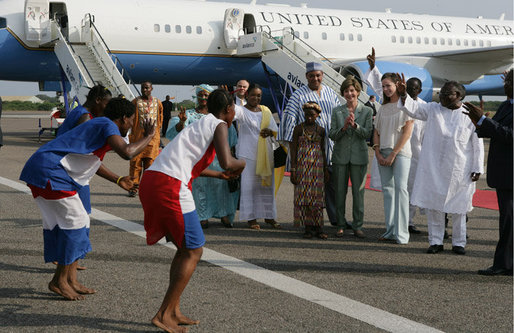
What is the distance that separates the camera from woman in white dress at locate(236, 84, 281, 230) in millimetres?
8070

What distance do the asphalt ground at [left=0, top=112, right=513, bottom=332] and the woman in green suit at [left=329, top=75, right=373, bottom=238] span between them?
0.37 metres

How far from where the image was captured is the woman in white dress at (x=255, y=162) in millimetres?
8070

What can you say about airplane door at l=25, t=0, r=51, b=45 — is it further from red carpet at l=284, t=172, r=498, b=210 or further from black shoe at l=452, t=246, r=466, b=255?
black shoe at l=452, t=246, r=466, b=255

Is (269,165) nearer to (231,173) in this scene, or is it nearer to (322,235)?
(322,235)

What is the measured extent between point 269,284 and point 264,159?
2.84m

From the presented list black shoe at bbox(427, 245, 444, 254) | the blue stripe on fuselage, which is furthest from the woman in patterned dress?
the blue stripe on fuselage

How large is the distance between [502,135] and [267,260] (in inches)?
93.8

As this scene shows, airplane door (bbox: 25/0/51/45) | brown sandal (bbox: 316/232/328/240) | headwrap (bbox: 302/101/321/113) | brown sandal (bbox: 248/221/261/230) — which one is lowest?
brown sandal (bbox: 316/232/328/240)

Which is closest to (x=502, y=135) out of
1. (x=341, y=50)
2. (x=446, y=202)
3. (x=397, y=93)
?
(x=446, y=202)

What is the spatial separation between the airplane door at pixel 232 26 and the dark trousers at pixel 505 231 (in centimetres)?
1454

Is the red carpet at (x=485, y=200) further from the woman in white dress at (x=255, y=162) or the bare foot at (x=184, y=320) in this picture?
the bare foot at (x=184, y=320)

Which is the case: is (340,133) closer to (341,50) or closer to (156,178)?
(156,178)

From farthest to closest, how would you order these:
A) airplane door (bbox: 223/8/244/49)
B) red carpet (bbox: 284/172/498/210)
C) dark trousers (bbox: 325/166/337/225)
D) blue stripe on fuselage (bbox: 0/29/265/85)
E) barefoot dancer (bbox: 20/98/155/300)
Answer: airplane door (bbox: 223/8/244/49)
blue stripe on fuselage (bbox: 0/29/265/85)
red carpet (bbox: 284/172/498/210)
dark trousers (bbox: 325/166/337/225)
barefoot dancer (bbox: 20/98/155/300)

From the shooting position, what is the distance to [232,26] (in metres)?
19.7
